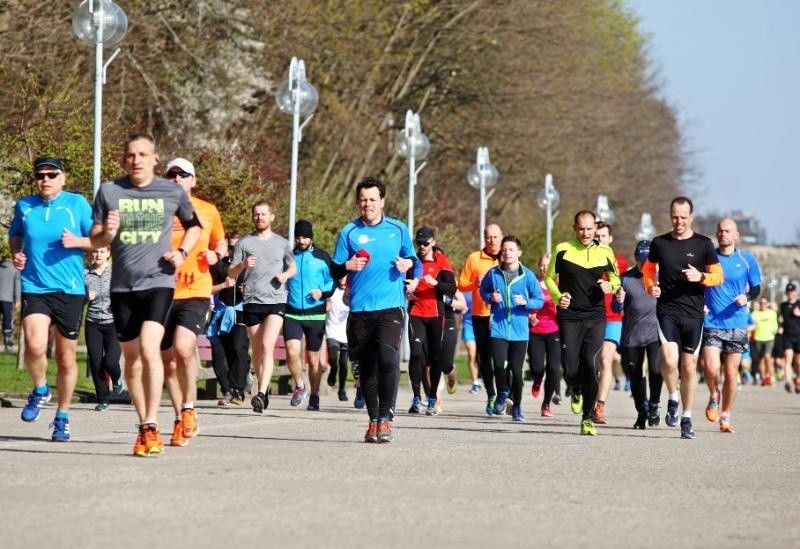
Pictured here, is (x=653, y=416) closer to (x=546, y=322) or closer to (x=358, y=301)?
(x=546, y=322)

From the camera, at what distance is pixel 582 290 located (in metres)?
16.9

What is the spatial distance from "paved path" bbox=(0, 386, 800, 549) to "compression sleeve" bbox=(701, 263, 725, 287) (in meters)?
1.32

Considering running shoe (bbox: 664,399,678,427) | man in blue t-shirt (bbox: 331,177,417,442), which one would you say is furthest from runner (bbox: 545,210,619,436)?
man in blue t-shirt (bbox: 331,177,417,442)

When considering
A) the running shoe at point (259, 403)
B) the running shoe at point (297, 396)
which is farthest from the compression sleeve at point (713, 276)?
the running shoe at point (297, 396)

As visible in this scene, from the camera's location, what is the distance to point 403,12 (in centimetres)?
4884

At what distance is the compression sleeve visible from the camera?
16422 mm

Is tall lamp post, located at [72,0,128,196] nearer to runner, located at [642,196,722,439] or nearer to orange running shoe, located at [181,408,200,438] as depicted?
runner, located at [642,196,722,439]

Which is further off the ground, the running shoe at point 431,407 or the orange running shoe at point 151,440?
the running shoe at point 431,407

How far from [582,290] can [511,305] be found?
2687 mm

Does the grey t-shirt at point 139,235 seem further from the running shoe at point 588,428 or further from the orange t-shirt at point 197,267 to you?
the running shoe at point 588,428

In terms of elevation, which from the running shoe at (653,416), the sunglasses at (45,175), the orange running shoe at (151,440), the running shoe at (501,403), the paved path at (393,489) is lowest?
the paved path at (393,489)

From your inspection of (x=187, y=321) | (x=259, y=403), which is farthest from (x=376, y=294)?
(x=259, y=403)

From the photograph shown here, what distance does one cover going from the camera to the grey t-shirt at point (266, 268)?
1848 cm

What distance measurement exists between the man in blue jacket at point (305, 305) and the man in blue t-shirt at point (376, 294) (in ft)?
17.2
